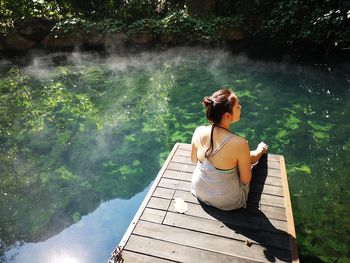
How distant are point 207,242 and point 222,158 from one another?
34.7 inches

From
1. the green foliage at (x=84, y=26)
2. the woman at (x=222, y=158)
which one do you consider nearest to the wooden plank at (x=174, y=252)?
the woman at (x=222, y=158)

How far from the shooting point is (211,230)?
3111 millimetres

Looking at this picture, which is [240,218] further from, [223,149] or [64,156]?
[64,156]

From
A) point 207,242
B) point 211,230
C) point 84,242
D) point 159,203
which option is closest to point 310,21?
point 159,203

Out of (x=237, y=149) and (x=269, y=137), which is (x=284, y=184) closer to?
(x=237, y=149)

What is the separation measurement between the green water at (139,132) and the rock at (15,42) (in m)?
2.98

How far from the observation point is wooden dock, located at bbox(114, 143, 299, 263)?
2.82m

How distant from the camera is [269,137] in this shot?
679 cm

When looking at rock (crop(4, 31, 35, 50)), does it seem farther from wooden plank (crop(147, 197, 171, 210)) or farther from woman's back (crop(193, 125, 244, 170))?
woman's back (crop(193, 125, 244, 170))

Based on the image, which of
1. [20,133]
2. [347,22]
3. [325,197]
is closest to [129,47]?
[20,133]

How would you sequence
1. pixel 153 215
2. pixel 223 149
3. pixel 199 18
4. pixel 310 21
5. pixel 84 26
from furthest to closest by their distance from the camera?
pixel 84 26, pixel 199 18, pixel 310 21, pixel 153 215, pixel 223 149

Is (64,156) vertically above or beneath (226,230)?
beneath

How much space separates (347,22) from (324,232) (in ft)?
30.8

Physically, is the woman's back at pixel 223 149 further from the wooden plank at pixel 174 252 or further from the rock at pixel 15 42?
the rock at pixel 15 42
